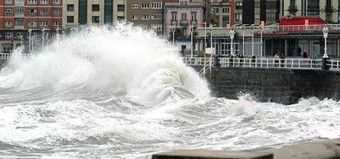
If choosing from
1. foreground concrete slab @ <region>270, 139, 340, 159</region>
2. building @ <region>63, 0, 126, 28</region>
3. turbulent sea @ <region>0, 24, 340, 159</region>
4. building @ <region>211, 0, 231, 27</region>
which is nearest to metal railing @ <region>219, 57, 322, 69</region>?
turbulent sea @ <region>0, 24, 340, 159</region>

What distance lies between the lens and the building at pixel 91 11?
4919 inches

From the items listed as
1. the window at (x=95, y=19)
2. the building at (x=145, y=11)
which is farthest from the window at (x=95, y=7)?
the building at (x=145, y=11)

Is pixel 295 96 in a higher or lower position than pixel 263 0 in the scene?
lower

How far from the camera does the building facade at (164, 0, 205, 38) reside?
12206 centimetres

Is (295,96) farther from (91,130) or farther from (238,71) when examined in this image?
(91,130)

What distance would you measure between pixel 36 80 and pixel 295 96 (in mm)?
28903

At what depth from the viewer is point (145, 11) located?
125 m

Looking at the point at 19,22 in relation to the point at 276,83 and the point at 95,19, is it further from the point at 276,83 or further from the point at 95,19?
the point at 276,83

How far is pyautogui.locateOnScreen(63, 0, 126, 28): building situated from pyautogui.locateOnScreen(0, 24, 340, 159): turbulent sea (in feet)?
206

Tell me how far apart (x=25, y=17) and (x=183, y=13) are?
25.9m

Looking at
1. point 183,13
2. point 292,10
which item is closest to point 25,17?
point 183,13

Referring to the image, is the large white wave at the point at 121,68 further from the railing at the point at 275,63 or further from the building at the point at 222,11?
the building at the point at 222,11

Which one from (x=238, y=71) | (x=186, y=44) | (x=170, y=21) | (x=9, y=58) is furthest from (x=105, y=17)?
(x=238, y=71)

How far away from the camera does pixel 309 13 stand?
98.0 metres
